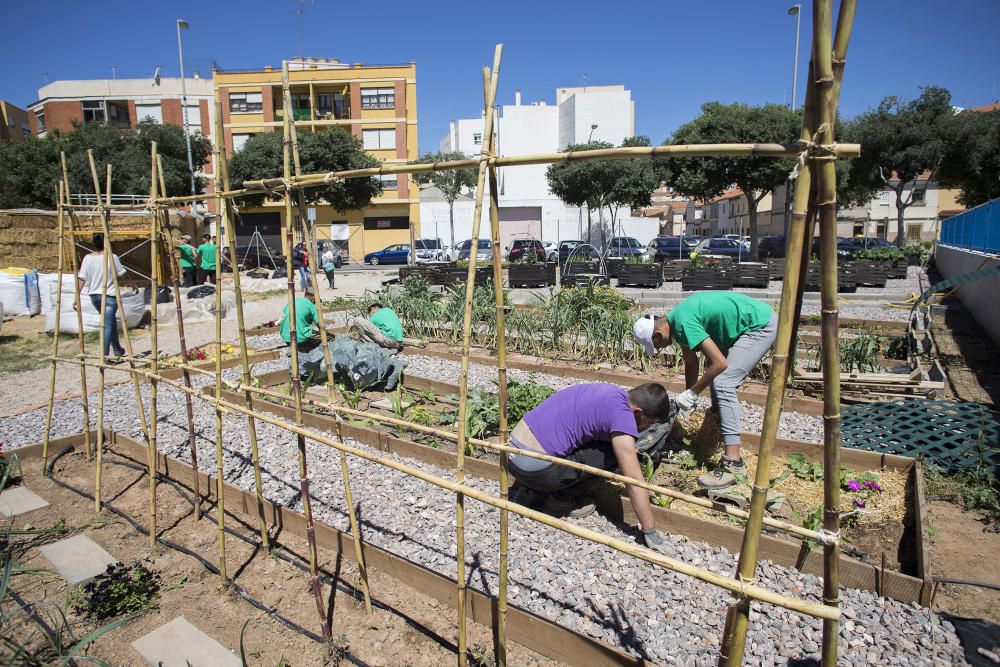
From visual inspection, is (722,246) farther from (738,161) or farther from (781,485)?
(781,485)

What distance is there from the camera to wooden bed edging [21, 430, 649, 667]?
227 cm

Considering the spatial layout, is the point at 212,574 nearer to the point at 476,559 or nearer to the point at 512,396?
the point at 476,559

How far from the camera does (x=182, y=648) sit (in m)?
2.56

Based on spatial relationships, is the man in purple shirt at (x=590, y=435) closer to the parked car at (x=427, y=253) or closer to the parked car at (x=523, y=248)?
the parked car at (x=523, y=248)

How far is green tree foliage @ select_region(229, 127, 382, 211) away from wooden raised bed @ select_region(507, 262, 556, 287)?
15108 mm

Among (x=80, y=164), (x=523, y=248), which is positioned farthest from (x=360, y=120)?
(x=523, y=248)

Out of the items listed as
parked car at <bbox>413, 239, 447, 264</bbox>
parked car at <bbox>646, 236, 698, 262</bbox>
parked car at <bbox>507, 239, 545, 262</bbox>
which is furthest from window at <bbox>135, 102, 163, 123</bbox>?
parked car at <bbox>646, 236, 698, 262</bbox>

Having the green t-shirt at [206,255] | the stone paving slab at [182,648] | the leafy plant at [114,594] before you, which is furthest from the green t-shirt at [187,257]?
the stone paving slab at [182,648]

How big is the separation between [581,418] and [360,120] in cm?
3680

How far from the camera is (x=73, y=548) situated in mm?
3387

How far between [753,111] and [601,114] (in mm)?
18846

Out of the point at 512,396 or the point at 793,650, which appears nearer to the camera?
the point at 793,650

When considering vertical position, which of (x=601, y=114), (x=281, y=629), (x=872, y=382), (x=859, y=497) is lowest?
(x=281, y=629)

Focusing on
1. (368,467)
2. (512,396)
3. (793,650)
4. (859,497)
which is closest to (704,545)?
(793,650)
